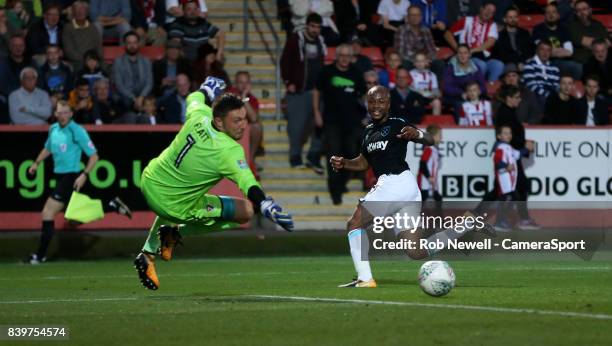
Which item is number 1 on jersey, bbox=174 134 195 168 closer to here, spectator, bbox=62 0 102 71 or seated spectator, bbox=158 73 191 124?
seated spectator, bbox=158 73 191 124

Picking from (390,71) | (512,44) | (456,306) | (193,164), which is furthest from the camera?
(512,44)

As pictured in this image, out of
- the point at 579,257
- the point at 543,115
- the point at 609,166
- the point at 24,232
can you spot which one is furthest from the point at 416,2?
the point at 24,232

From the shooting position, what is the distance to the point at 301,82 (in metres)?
23.9

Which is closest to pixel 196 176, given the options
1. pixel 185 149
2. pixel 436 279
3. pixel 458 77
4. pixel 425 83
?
pixel 185 149

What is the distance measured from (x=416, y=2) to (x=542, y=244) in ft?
19.0

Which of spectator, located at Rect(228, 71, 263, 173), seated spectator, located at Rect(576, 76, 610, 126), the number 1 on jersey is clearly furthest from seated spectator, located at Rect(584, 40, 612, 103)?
the number 1 on jersey

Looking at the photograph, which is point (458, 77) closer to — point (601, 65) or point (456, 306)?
point (601, 65)

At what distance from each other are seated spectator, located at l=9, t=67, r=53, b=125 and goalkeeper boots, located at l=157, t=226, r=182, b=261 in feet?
29.4

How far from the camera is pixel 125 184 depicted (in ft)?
72.3

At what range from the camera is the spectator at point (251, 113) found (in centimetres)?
2277

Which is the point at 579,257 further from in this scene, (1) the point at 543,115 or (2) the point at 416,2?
(2) the point at 416,2

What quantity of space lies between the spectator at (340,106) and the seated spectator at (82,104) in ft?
12.5

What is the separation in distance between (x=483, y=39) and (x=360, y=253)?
1231cm

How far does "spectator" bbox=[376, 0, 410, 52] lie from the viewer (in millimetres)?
26062
